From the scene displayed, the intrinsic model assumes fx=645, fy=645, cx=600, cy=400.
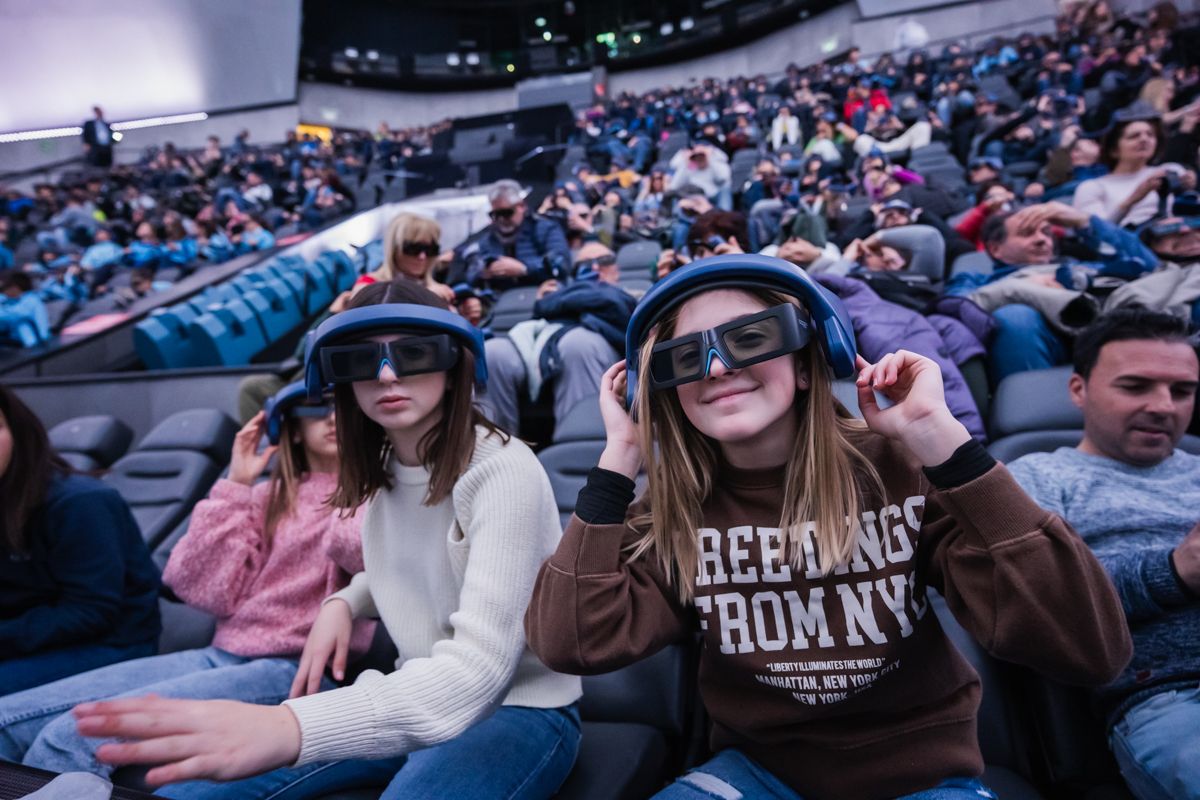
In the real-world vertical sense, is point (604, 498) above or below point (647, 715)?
above

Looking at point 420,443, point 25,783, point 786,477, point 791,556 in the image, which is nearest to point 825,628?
point 791,556

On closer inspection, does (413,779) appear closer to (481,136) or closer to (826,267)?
(826,267)

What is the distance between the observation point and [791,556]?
925mm

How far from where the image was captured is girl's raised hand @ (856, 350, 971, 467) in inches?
32.3

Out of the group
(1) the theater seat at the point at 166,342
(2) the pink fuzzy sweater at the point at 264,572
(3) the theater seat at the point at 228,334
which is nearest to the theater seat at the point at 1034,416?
(2) the pink fuzzy sweater at the point at 264,572

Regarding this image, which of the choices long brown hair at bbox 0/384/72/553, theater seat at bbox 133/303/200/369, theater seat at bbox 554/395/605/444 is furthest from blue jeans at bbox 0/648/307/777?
theater seat at bbox 133/303/200/369

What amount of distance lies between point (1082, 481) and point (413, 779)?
1369mm

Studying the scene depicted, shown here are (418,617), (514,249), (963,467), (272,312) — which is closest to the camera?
(963,467)

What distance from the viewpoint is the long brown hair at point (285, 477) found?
1.59 metres

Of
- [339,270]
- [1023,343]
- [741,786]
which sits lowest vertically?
[741,786]

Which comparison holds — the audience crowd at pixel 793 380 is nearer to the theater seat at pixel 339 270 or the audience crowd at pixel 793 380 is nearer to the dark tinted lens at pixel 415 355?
the dark tinted lens at pixel 415 355

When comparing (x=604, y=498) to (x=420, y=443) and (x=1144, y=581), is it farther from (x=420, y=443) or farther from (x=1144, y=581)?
(x=1144, y=581)

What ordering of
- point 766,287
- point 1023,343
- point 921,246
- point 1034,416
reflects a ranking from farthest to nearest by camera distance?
point 921,246
point 1023,343
point 1034,416
point 766,287

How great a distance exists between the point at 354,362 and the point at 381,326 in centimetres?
8
